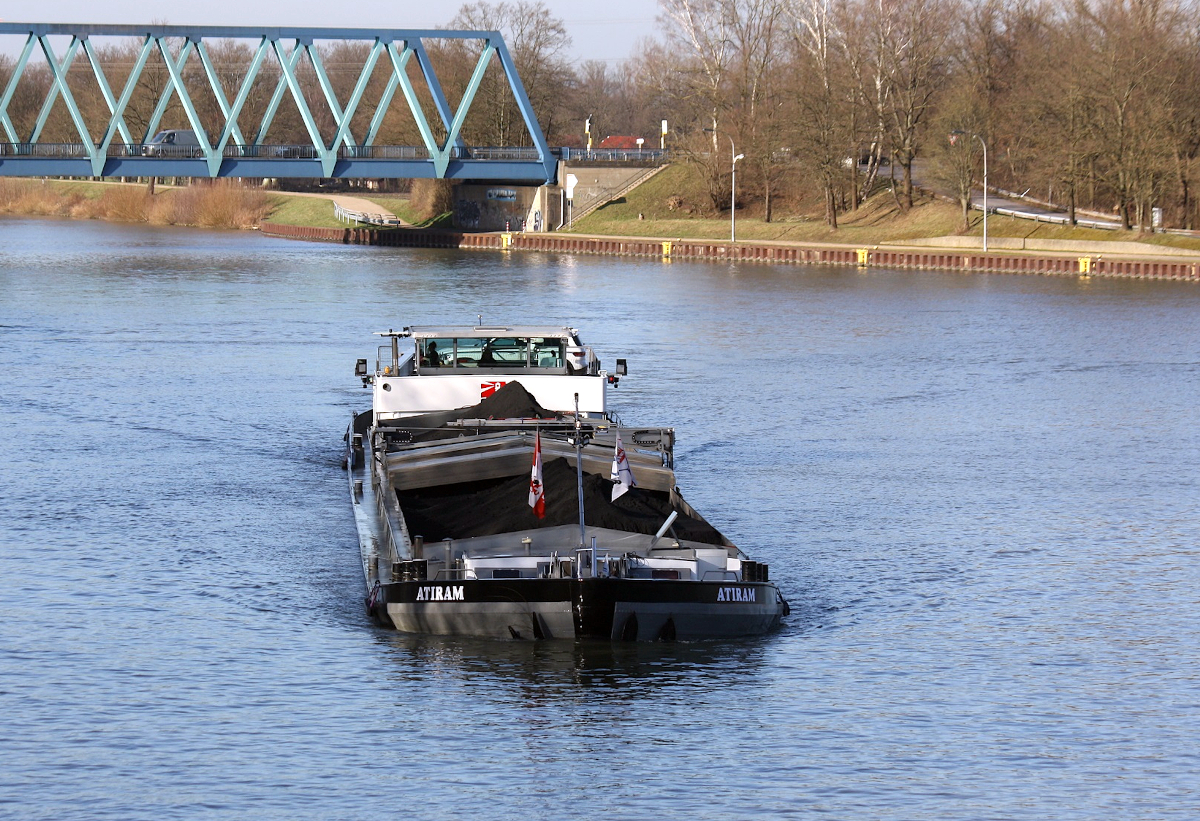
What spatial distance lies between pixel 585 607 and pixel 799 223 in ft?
276

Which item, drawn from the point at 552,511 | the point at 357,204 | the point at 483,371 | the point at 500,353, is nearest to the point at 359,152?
the point at 357,204

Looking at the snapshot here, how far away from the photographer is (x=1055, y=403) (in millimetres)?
37344

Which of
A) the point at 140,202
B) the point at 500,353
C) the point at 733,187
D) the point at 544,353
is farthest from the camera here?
the point at 140,202

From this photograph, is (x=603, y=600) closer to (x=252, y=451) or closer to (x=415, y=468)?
(x=415, y=468)

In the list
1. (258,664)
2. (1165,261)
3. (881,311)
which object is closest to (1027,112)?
(1165,261)

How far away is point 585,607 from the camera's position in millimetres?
16062

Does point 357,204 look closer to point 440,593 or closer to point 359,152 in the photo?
point 359,152

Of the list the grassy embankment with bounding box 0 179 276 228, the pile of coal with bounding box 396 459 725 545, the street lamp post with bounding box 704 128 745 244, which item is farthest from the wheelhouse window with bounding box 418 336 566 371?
the grassy embankment with bounding box 0 179 276 228

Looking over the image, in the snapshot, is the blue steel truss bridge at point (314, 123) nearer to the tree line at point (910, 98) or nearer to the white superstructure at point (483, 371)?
the tree line at point (910, 98)

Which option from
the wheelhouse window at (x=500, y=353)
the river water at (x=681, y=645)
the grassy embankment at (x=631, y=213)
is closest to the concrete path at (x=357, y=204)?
the grassy embankment at (x=631, y=213)

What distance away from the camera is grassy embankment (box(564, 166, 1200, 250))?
82875 mm

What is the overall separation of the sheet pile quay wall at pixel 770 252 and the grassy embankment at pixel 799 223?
3.80m

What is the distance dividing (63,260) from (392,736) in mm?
72416

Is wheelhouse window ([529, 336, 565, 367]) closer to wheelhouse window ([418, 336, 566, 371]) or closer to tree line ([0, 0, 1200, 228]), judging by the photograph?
wheelhouse window ([418, 336, 566, 371])
